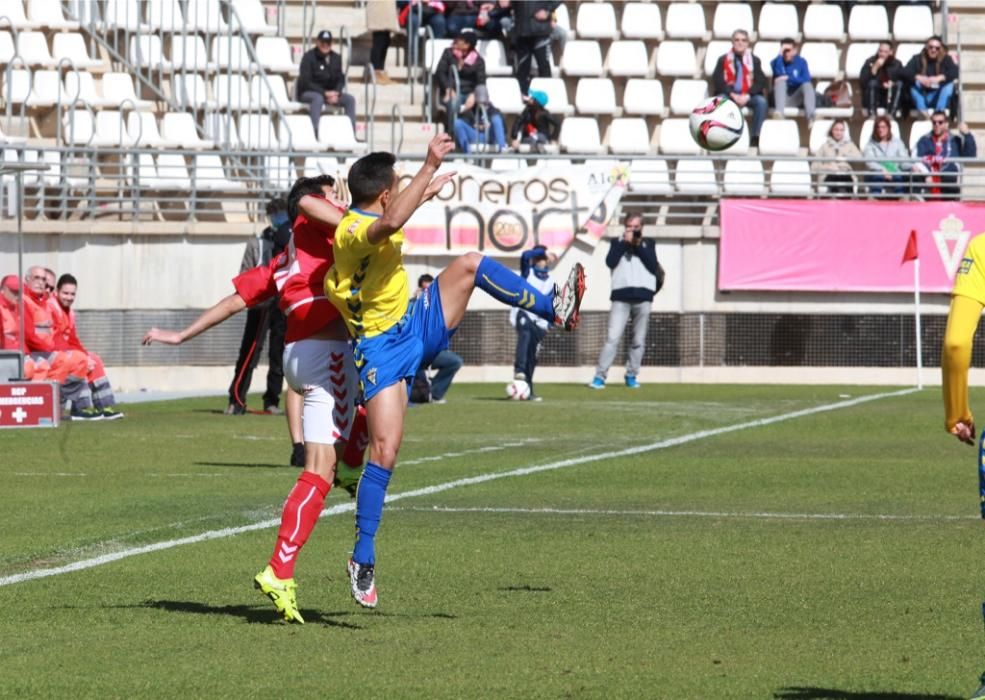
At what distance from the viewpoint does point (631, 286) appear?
2712 cm

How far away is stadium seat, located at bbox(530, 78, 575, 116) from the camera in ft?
108

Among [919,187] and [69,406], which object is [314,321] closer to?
[69,406]

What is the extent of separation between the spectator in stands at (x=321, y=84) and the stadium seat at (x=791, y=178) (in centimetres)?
672

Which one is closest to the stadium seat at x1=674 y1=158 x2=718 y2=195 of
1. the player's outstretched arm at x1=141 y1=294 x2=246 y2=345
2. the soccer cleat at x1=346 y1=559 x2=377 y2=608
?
the player's outstretched arm at x1=141 y1=294 x2=246 y2=345

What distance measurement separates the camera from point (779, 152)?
32188mm

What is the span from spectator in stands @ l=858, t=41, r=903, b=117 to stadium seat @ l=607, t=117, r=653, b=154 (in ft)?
12.0

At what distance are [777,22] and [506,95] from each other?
17.3 feet

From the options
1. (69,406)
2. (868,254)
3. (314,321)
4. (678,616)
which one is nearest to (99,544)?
(314,321)

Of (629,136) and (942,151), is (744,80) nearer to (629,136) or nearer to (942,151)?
(629,136)

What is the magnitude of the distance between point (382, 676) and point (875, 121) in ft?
82.1

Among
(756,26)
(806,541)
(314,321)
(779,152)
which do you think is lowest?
(806,541)

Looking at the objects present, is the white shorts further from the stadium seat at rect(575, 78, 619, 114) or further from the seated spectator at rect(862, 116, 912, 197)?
the stadium seat at rect(575, 78, 619, 114)

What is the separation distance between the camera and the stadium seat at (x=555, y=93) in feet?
108

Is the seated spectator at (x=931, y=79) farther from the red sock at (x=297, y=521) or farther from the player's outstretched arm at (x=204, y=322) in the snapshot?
the red sock at (x=297, y=521)
